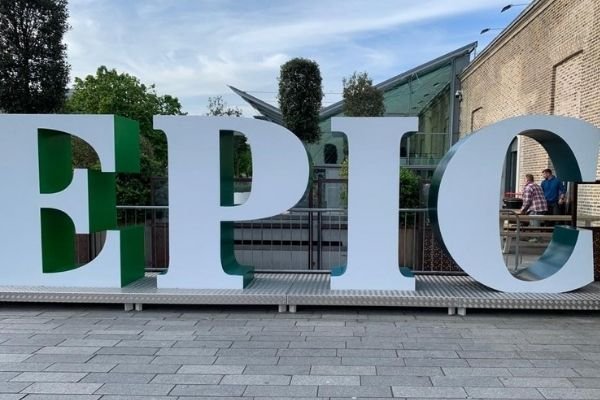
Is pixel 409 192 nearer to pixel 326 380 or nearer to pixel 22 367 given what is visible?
pixel 326 380

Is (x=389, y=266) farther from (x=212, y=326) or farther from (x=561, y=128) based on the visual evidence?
(x=561, y=128)

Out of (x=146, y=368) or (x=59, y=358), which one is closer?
(x=146, y=368)

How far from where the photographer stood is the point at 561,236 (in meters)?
6.19

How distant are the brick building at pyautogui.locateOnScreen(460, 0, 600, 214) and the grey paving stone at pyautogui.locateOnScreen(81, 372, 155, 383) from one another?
9209mm

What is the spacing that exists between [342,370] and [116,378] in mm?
1821

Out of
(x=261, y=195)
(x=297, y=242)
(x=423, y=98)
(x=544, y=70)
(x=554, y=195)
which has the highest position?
(x=423, y=98)

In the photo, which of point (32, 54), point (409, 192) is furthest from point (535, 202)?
point (32, 54)

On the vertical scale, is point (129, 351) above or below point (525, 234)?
below

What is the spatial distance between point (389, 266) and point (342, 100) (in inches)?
660

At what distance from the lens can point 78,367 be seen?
4012 millimetres

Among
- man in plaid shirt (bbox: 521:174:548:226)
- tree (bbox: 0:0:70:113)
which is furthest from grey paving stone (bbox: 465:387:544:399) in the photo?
tree (bbox: 0:0:70:113)

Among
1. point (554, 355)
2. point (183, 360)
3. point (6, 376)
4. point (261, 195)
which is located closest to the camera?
point (6, 376)

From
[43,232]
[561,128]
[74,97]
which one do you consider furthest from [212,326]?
[74,97]

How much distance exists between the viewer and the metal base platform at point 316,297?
17.8ft
